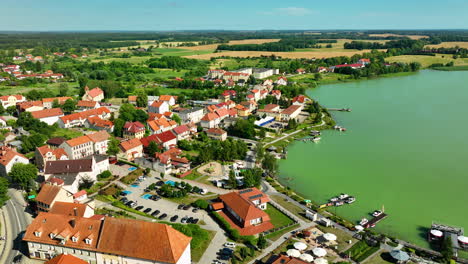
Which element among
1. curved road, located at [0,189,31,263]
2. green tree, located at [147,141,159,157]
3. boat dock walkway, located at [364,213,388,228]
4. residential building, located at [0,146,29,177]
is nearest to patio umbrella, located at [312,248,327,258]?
boat dock walkway, located at [364,213,388,228]

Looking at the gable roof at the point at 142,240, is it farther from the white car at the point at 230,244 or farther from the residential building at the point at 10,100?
the residential building at the point at 10,100

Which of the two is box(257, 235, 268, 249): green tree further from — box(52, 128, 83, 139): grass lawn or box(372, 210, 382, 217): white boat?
box(52, 128, 83, 139): grass lawn

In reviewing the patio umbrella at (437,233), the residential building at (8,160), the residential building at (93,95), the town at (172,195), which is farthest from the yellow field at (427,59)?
the residential building at (8,160)

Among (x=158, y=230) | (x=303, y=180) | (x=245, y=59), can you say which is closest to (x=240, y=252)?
(x=158, y=230)

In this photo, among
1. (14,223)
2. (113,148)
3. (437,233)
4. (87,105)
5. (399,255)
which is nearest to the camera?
(399,255)

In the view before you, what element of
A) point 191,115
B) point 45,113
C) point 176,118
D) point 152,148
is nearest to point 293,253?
point 152,148

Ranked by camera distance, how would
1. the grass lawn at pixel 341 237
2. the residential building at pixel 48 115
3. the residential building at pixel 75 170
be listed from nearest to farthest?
the grass lawn at pixel 341 237 → the residential building at pixel 75 170 → the residential building at pixel 48 115

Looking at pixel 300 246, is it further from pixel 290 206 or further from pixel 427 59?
pixel 427 59
